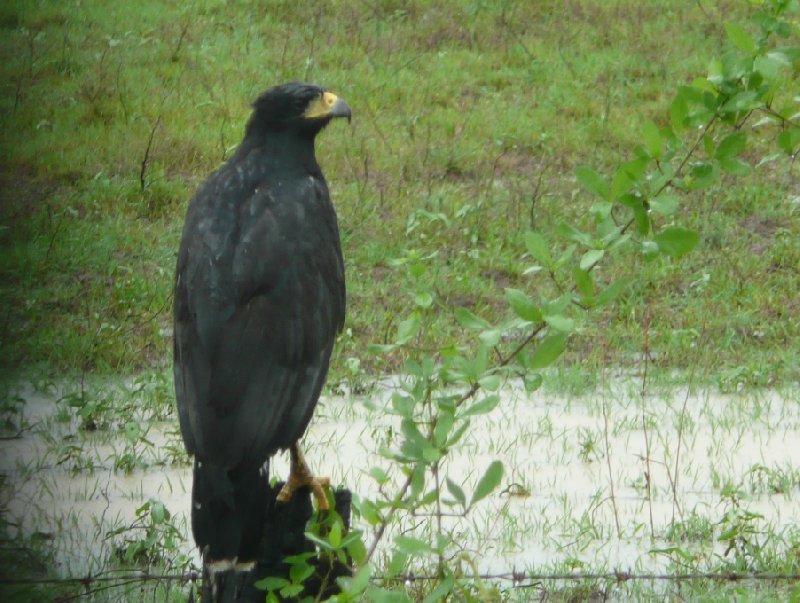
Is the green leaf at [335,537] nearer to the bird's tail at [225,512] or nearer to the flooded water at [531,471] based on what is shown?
the bird's tail at [225,512]

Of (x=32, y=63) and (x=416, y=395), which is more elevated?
(x=32, y=63)

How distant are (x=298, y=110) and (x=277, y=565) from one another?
1744 millimetres

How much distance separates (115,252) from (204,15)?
4.60 meters

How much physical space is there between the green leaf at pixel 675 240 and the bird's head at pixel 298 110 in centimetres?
159

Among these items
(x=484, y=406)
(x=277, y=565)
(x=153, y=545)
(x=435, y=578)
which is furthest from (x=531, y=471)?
(x=484, y=406)

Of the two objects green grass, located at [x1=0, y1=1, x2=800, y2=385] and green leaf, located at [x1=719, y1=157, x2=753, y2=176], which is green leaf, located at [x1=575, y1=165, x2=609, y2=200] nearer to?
green leaf, located at [x1=719, y1=157, x2=753, y2=176]

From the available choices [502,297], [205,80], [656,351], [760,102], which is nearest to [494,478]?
→ [760,102]

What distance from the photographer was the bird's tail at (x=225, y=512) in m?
3.06

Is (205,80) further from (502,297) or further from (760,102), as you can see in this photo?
(760,102)

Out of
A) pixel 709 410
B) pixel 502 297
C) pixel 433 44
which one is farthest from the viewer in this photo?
pixel 433 44

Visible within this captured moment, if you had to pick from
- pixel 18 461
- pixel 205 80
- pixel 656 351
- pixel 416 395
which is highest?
pixel 205 80

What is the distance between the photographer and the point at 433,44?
11.9 metres

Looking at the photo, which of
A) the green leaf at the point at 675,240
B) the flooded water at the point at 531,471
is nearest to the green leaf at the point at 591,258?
the green leaf at the point at 675,240

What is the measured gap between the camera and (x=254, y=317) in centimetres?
349
